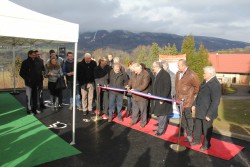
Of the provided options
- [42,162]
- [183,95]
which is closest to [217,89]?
[183,95]

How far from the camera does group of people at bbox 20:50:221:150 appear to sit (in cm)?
507

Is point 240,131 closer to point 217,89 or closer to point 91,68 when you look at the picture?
point 217,89

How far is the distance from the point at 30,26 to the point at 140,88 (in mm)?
3347

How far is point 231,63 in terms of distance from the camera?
56250mm

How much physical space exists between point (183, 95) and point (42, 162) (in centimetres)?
336

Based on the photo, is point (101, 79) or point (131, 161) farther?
point (101, 79)

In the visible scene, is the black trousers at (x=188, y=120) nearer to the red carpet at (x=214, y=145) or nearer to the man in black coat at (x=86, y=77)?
the red carpet at (x=214, y=145)

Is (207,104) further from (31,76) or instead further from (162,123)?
(31,76)

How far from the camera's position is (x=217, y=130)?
6.55 m

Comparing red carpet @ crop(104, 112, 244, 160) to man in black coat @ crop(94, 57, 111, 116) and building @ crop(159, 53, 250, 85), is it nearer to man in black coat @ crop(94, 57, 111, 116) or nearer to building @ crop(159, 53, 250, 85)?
man in black coat @ crop(94, 57, 111, 116)

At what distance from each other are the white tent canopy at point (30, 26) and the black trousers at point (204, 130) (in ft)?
10.8

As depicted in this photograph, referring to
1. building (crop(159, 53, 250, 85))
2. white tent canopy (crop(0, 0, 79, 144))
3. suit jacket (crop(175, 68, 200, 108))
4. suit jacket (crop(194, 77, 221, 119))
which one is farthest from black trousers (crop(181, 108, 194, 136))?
building (crop(159, 53, 250, 85))

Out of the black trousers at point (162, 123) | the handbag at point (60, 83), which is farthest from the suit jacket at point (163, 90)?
the handbag at point (60, 83)

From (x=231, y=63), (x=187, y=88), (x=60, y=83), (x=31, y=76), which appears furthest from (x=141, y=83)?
(x=231, y=63)
